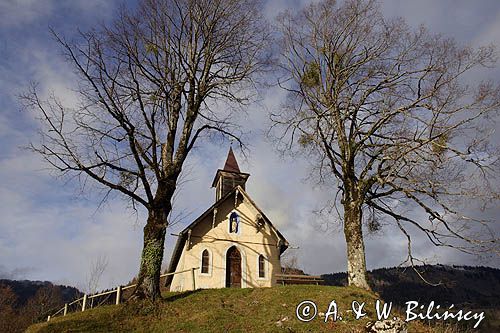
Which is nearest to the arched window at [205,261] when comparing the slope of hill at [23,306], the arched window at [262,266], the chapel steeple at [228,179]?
the arched window at [262,266]

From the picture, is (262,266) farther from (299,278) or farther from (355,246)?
(355,246)

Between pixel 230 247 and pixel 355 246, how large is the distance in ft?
37.4

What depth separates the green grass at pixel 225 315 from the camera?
13.1 meters

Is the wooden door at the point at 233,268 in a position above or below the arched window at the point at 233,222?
below

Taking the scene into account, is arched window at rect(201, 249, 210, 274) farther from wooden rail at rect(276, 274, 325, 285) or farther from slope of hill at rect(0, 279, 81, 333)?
slope of hill at rect(0, 279, 81, 333)

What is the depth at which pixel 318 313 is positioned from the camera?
553 inches

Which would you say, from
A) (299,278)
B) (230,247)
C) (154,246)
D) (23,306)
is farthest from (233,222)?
(23,306)

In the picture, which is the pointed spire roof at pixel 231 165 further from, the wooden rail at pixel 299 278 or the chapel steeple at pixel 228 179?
the wooden rail at pixel 299 278

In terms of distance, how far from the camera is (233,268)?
26.2 m

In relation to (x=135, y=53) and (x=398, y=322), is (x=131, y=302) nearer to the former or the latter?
(x=398, y=322)

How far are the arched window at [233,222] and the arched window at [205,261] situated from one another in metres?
2.45

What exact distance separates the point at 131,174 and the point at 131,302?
5260 mm

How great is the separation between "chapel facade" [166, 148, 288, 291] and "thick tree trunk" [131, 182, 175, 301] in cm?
911

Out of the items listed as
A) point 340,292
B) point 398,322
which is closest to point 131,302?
point 340,292
